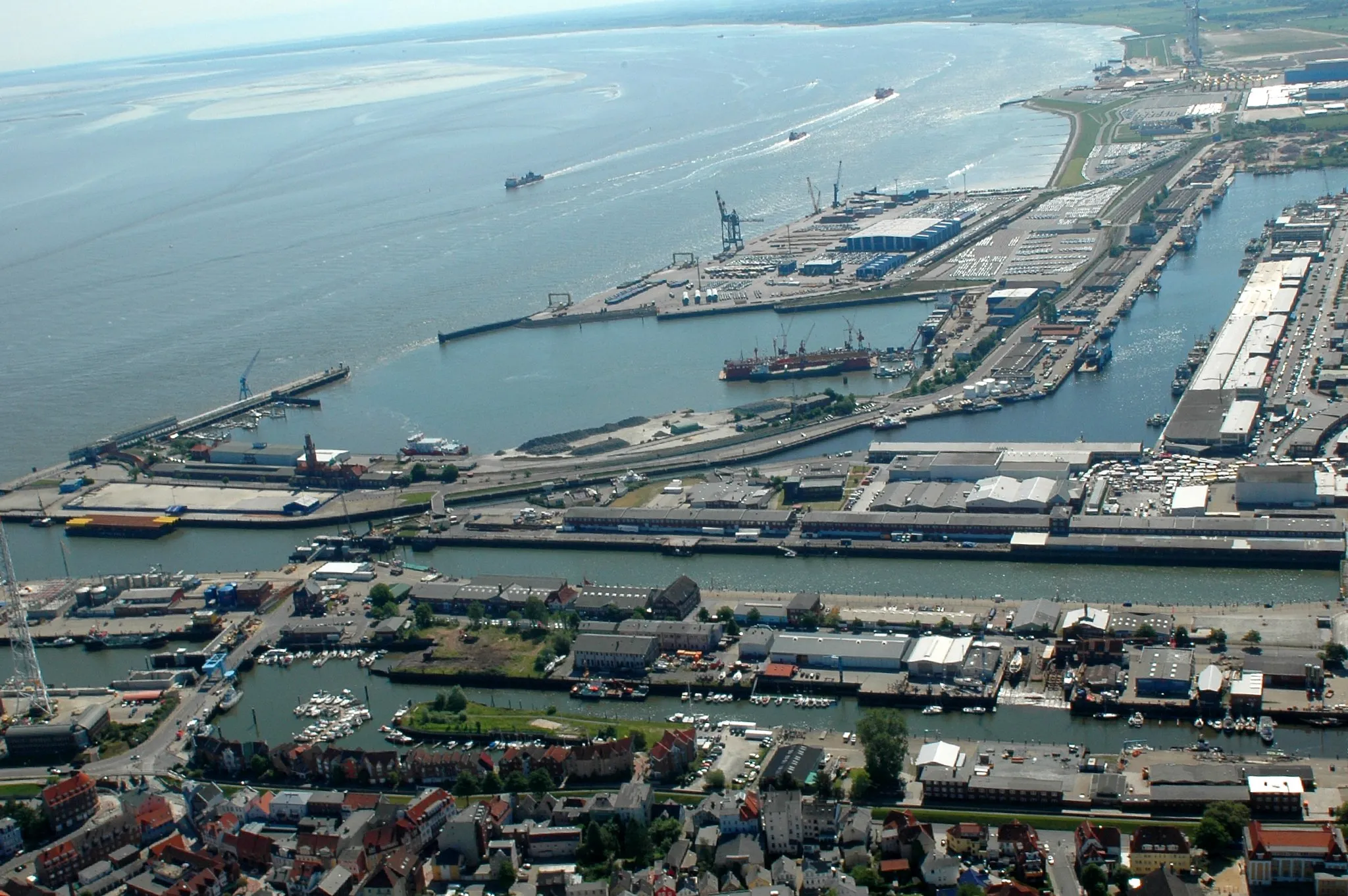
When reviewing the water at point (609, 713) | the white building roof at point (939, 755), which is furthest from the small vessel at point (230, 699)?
the white building roof at point (939, 755)

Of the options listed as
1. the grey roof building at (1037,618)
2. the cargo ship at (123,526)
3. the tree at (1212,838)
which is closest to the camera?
the tree at (1212,838)

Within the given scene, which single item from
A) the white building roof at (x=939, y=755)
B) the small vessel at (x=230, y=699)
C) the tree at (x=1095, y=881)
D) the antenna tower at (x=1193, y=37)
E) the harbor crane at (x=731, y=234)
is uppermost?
the antenna tower at (x=1193, y=37)

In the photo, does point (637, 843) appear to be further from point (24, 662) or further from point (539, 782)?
point (24, 662)

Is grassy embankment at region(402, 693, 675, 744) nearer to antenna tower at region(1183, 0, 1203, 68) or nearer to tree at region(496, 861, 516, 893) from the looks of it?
tree at region(496, 861, 516, 893)

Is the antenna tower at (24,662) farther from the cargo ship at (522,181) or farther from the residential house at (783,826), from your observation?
Answer: the cargo ship at (522,181)

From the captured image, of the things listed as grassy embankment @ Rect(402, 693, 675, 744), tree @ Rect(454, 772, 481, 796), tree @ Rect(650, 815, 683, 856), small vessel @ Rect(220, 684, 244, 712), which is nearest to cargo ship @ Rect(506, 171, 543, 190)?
small vessel @ Rect(220, 684, 244, 712)

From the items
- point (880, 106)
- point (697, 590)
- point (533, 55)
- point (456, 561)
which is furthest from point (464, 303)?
point (533, 55)

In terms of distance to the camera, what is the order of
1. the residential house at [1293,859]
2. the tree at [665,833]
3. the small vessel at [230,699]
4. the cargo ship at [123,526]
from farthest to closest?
the cargo ship at [123,526] < the small vessel at [230,699] < the tree at [665,833] < the residential house at [1293,859]
